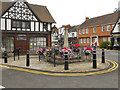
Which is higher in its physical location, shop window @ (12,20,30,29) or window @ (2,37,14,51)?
shop window @ (12,20,30,29)

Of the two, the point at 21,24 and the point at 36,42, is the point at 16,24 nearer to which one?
the point at 21,24

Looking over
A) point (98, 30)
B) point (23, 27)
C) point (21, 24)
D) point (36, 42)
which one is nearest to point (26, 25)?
point (23, 27)

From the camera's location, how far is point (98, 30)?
109 ft

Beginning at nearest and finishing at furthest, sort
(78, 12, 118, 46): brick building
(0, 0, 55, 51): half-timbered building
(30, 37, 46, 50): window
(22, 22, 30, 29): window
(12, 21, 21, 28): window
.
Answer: (0, 0, 55, 51): half-timbered building, (12, 21, 21, 28): window, (22, 22, 30, 29): window, (30, 37, 46, 50): window, (78, 12, 118, 46): brick building

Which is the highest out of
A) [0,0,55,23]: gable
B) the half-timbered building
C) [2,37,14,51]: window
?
[0,0,55,23]: gable

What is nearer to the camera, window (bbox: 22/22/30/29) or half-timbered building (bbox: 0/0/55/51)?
half-timbered building (bbox: 0/0/55/51)

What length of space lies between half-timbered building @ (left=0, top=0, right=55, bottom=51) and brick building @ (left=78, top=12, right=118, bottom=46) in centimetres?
1876

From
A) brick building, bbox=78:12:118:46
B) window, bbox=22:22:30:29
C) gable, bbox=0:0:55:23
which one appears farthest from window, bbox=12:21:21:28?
brick building, bbox=78:12:118:46

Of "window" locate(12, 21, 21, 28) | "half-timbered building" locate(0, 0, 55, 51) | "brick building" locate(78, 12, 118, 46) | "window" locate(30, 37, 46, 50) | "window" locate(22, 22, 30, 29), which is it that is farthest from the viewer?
"brick building" locate(78, 12, 118, 46)

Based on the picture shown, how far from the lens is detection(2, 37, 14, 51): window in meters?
15.0

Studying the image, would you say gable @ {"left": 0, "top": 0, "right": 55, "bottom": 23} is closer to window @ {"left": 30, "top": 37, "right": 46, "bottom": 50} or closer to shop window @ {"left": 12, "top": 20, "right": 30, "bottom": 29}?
shop window @ {"left": 12, "top": 20, "right": 30, "bottom": 29}

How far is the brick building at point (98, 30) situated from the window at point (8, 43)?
2490cm

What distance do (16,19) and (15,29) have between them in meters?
1.37

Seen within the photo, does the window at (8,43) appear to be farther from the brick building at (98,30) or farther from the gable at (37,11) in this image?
the brick building at (98,30)
